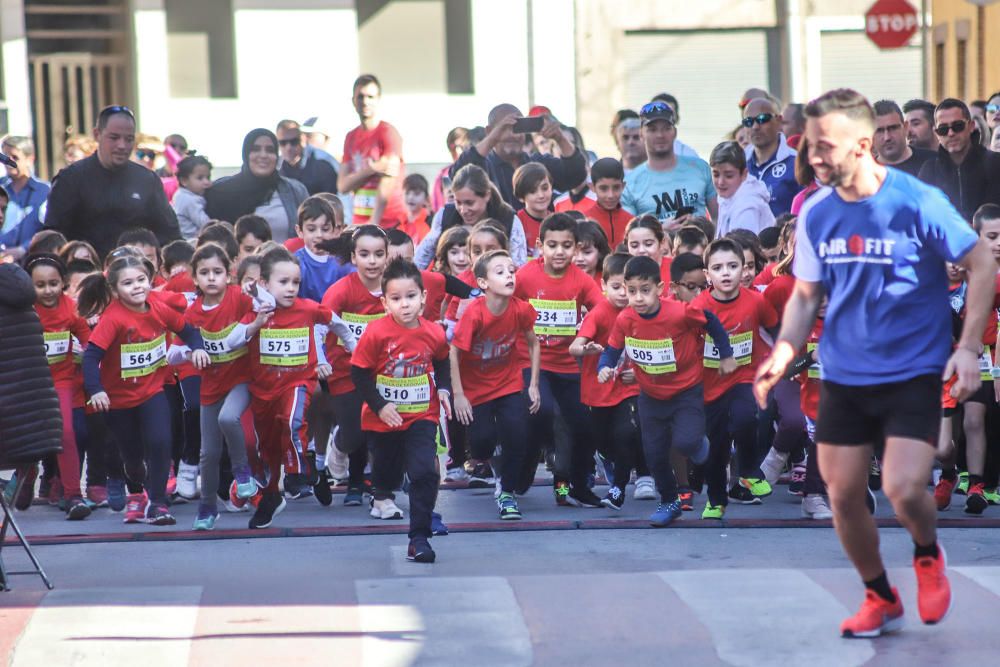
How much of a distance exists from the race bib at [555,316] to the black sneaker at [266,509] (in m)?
1.72

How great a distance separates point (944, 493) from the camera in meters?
9.41

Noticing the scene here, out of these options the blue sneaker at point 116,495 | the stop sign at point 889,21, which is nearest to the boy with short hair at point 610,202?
the blue sneaker at point 116,495

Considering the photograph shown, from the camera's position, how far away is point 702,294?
9.52 m

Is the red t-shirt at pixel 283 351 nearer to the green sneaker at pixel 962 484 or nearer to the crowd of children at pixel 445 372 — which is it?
the crowd of children at pixel 445 372

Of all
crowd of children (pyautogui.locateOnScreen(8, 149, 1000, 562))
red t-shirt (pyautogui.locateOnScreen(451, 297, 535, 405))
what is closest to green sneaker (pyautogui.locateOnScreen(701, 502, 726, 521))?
crowd of children (pyautogui.locateOnScreen(8, 149, 1000, 562))

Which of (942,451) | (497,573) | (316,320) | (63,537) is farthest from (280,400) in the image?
(942,451)

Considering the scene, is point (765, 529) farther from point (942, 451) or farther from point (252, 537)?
point (252, 537)

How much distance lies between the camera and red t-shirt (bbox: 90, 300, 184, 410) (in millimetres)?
9297

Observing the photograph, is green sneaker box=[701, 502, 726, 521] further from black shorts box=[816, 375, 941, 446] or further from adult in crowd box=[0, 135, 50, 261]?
adult in crowd box=[0, 135, 50, 261]

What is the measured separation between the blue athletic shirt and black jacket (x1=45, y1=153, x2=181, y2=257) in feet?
20.9

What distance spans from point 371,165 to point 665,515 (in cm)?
510

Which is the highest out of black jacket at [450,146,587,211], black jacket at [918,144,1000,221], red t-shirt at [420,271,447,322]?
black jacket at [450,146,587,211]

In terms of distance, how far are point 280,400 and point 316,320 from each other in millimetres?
461

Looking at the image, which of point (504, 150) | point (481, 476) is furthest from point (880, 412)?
point (504, 150)
